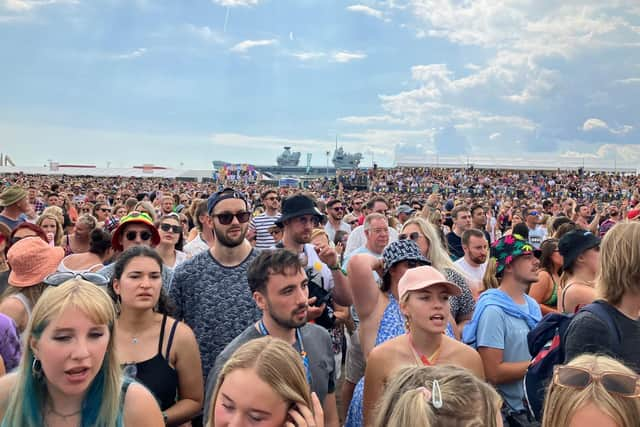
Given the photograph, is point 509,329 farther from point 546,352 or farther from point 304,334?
point 304,334

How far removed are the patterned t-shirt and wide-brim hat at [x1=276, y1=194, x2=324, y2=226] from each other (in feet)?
2.22

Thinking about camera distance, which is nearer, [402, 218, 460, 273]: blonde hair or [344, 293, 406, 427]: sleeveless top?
[344, 293, 406, 427]: sleeveless top

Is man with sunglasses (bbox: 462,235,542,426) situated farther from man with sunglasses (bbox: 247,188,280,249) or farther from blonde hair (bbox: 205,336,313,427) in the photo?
man with sunglasses (bbox: 247,188,280,249)

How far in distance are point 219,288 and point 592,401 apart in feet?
8.02

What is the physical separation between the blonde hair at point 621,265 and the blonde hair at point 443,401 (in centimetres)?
124

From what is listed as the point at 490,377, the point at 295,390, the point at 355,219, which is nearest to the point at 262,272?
the point at 295,390

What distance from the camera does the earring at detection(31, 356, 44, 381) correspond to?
206cm

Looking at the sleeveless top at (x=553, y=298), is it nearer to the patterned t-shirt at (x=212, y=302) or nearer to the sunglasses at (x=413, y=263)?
the sunglasses at (x=413, y=263)

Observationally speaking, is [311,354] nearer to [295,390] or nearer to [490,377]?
[295,390]

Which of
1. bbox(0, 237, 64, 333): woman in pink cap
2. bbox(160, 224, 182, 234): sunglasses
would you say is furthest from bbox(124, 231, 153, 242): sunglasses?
bbox(0, 237, 64, 333): woman in pink cap

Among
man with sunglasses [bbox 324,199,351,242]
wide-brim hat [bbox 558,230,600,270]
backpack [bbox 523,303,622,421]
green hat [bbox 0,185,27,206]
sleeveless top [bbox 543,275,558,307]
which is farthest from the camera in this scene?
man with sunglasses [bbox 324,199,351,242]

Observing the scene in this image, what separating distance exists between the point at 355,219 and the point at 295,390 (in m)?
8.90

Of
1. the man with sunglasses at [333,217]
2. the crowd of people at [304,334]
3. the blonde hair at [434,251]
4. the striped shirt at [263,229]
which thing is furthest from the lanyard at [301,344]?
the man with sunglasses at [333,217]

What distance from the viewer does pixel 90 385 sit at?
2.12 m
